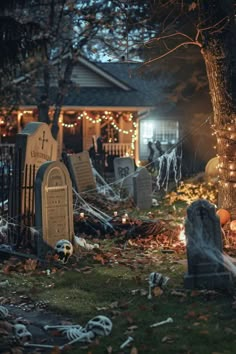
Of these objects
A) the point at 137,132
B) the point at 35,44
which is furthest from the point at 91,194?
the point at 137,132

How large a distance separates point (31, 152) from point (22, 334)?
19.8ft

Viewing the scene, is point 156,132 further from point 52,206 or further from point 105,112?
point 52,206

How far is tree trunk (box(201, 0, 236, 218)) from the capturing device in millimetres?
11094

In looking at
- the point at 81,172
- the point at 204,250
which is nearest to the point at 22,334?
the point at 204,250

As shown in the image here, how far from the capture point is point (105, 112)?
31203 mm

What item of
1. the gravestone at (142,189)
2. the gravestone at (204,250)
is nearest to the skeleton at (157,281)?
the gravestone at (204,250)

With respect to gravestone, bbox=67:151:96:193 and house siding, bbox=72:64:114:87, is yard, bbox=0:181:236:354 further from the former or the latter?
house siding, bbox=72:64:114:87

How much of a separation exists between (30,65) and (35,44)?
510 inches

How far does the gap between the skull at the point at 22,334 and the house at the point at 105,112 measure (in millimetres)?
23284

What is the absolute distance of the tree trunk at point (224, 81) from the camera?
11094mm

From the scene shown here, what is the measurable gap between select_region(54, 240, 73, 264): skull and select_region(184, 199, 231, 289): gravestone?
2310mm

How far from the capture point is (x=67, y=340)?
18.9ft

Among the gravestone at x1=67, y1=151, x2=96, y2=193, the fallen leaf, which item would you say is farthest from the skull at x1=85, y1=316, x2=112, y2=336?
the gravestone at x1=67, y1=151, x2=96, y2=193

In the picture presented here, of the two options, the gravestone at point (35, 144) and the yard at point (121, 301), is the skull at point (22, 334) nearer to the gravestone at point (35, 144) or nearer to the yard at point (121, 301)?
the yard at point (121, 301)
